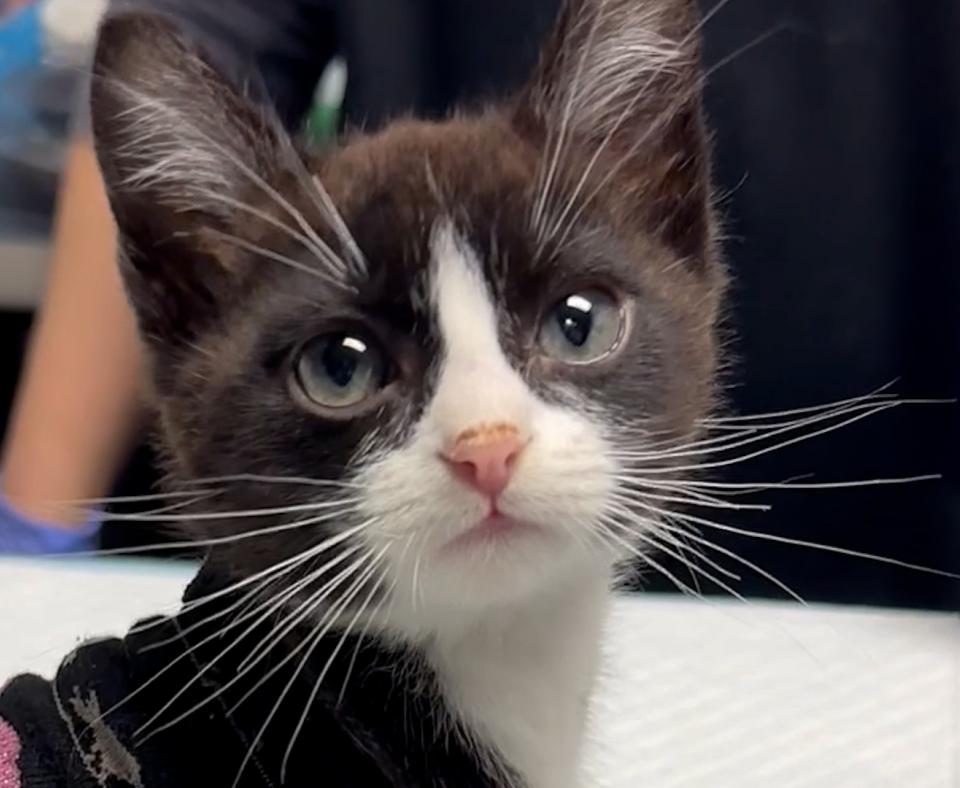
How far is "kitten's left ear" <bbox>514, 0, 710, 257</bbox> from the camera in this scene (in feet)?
2.29

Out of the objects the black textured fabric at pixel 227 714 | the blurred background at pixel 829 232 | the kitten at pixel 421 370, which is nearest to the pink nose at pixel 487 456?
the kitten at pixel 421 370

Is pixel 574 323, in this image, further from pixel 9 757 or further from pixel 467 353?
pixel 9 757

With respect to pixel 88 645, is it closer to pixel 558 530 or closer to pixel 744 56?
pixel 558 530

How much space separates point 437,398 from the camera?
1.86 ft

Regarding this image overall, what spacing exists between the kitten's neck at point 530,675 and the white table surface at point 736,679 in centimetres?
8

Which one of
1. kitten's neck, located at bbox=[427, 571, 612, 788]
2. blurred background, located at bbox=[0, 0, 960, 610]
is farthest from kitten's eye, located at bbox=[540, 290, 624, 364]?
blurred background, located at bbox=[0, 0, 960, 610]

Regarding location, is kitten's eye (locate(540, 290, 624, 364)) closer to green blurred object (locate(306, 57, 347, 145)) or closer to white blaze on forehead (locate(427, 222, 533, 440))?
white blaze on forehead (locate(427, 222, 533, 440))

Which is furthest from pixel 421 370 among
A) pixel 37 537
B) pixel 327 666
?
pixel 37 537

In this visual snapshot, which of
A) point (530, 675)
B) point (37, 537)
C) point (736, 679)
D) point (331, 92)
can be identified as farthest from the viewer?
point (331, 92)

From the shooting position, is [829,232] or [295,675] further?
[829,232]

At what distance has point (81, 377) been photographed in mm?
1256

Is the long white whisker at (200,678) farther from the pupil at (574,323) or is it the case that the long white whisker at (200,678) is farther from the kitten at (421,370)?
the pupil at (574,323)

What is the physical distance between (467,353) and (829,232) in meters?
0.73

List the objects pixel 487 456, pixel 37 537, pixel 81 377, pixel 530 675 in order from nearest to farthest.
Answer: pixel 487 456
pixel 530 675
pixel 37 537
pixel 81 377
